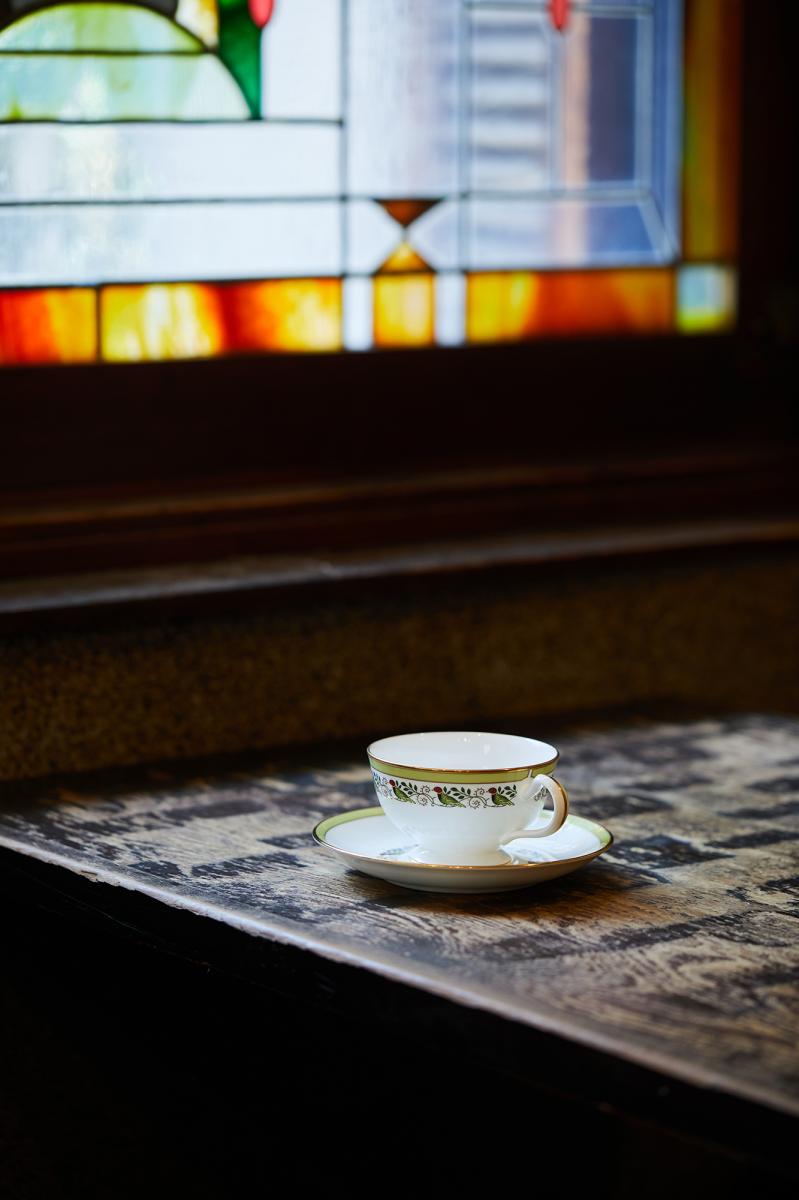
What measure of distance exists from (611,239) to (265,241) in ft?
1.64

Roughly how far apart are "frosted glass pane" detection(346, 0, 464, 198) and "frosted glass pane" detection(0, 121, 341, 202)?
0.05 meters

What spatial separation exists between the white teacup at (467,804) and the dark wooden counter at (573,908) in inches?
1.6

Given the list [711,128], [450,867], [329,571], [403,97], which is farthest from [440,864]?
[711,128]

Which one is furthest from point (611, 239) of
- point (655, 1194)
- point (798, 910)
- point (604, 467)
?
point (655, 1194)

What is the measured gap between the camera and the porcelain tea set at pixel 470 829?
1.17 metres

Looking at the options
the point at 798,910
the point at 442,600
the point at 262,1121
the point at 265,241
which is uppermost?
the point at 265,241

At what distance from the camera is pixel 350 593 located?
5.86 ft

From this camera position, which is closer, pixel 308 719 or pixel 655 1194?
pixel 655 1194

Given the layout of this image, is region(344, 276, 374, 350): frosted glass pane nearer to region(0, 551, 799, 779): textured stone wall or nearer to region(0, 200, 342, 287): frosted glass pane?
region(0, 200, 342, 287): frosted glass pane

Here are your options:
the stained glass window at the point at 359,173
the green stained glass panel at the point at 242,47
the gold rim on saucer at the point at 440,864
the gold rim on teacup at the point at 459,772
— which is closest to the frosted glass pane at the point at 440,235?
the stained glass window at the point at 359,173

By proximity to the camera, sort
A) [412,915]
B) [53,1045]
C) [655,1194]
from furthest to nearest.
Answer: [53,1045], [412,915], [655,1194]

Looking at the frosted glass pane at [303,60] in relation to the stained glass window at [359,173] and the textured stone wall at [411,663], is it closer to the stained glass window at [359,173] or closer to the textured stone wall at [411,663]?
the stained glass window at [359,173]

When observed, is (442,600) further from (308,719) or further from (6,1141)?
(6,1141)

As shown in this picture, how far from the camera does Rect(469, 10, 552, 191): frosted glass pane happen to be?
203cm
